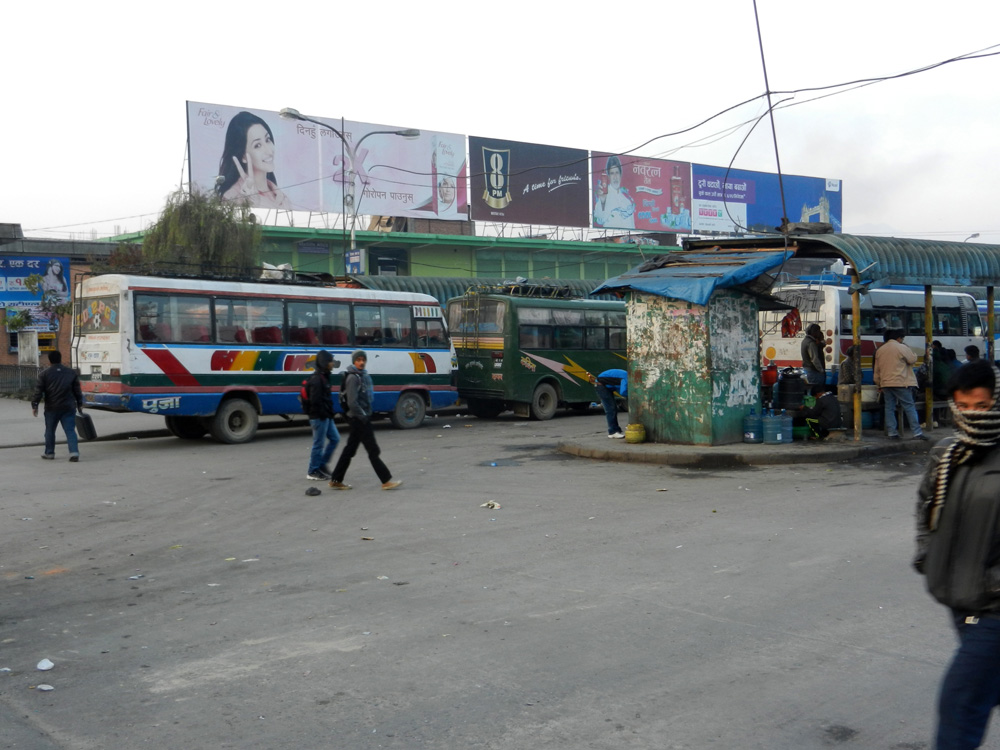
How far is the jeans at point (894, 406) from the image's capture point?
616 inches

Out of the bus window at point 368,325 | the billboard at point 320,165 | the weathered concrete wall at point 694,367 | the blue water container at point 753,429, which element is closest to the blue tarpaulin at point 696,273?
the weathered concrete wall at point 694,367

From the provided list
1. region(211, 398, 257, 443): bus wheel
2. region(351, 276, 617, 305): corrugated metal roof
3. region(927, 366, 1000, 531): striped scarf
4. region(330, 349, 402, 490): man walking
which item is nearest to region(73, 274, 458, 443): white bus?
region(211, 398, 257, 443): bus wheel

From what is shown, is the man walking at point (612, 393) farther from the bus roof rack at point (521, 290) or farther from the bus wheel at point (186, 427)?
the bus wheel at point (186, 427)

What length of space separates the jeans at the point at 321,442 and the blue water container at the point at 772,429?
6519 mm

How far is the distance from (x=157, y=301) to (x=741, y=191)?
44.2 meters

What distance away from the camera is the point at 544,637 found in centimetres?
582

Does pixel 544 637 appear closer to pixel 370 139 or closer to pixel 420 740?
pixel 420 740

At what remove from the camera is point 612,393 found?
16.7 meters

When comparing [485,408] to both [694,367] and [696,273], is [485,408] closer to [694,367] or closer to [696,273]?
[694,367]

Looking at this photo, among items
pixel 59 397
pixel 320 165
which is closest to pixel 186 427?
pixel 59 397

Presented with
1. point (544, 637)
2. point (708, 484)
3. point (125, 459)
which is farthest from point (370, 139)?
point (544, 637)

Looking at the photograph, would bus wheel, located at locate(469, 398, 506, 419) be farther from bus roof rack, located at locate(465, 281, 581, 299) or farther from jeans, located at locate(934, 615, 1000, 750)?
jeans, located at locate(934, 615, 1000, 750)

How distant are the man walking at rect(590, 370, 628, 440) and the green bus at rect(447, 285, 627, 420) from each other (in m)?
5.27

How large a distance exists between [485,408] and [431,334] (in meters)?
3.00
